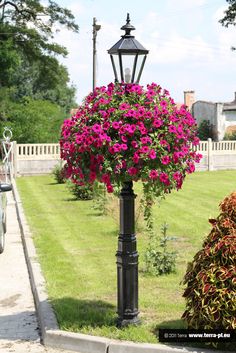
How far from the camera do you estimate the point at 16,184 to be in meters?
22.9

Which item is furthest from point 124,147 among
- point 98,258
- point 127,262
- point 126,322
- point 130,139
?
point 98,258

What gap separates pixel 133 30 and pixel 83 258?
441 cm

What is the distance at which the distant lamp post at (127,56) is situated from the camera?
550 cm

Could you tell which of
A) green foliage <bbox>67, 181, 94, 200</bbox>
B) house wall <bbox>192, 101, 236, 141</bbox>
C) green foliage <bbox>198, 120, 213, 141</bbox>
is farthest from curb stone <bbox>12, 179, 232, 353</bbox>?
green foliage <bbox>198, 120, 213, 141</bbox>

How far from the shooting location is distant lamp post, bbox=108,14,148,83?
217 inches

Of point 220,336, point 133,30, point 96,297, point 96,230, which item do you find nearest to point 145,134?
point 133,30

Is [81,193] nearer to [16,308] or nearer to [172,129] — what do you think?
[16,308]

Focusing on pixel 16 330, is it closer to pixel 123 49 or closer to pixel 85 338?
pixel 85 338

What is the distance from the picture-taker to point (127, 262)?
557cm

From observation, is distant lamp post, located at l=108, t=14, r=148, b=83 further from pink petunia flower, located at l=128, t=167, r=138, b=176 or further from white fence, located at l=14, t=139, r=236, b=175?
white fence, located at l=14, t=139, r=236, b=175

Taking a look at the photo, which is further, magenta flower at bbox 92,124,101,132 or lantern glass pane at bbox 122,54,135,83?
lantern glass pane at bbox 122,54,135,83

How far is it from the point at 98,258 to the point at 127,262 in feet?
11.2

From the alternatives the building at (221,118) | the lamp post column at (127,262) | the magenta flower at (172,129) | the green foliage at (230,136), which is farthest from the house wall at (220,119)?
the magenta flower at (172,129)

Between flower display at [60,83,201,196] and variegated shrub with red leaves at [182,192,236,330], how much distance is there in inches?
25.2
